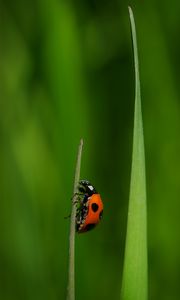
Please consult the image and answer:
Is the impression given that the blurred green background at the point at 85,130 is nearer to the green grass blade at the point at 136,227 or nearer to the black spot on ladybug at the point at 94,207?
the black spot on ladybug at the point at 94,207

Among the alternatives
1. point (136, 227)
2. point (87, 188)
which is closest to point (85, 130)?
point (87, 188)

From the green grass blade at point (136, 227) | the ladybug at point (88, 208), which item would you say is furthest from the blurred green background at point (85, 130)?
the green grass blade at point (136, 227)

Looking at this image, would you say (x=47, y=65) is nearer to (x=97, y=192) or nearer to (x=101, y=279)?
(x=97, y=192)

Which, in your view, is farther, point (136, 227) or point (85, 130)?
point (85, 130)

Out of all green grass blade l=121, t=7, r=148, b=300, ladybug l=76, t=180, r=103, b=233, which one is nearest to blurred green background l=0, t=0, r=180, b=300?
ladybug l=76, t=180, r=103, b=233

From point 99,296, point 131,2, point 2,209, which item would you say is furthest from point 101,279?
point 131,2

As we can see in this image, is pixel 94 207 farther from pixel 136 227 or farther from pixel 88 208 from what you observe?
pixel 136 227
